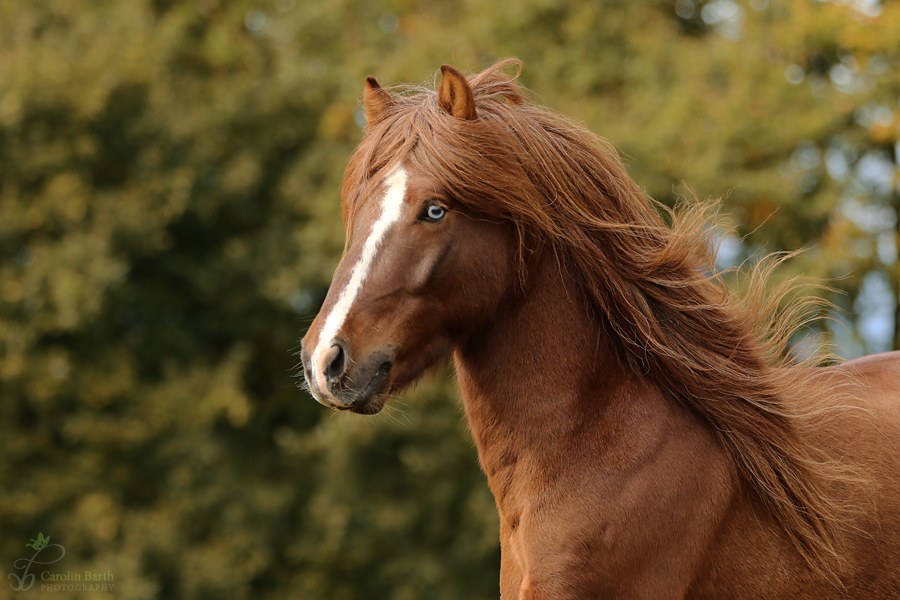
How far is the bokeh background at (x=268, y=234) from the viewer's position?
1410cm

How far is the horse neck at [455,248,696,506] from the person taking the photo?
2.78 m

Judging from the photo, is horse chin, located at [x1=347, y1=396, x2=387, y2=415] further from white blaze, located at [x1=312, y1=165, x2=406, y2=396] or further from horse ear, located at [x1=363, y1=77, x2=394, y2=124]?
horse ear, located at [x1=363, y1=77, x2=394, y2=124]

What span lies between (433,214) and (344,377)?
59 centimetres

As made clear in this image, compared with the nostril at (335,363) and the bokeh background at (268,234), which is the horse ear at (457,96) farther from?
A: the bokeh background at (268,234)

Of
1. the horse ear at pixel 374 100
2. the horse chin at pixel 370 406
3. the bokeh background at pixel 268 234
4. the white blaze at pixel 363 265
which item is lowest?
the bokeh background at pixel 268 234

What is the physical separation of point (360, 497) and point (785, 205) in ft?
28.6

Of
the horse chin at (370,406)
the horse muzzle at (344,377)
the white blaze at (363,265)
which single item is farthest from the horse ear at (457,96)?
the horse chin at (370,406)

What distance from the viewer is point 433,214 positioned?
271 centimetres

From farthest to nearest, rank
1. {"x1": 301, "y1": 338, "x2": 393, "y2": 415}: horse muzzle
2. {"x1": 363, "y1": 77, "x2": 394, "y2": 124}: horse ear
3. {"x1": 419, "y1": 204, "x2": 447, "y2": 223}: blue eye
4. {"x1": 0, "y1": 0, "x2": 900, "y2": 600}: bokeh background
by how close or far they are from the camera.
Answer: {"x1": 0, "y1": 0, "x2": 900, "y2": 600}: bokeh background, {"x1": 363, "y1": 77, "x2": 394, "y2": 124}: horse ear, {"x1": 419, "y1": 204, "x2": 447, "y2": 223}: blue eye, {"x1": 301, "y1": 338, "x2": 393, "y2": 415}: horse muzzle

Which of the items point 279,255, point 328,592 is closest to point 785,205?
point 279,255

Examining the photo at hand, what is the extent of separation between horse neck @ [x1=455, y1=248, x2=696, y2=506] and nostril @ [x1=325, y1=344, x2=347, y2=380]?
1.81ft

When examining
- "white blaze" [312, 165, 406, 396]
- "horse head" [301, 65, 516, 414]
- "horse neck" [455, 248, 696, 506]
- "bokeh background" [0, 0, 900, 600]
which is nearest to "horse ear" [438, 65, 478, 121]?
"horse head" [301, 65, 516, 414]

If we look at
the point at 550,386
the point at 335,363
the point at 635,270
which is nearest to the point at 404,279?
the point at 335,363

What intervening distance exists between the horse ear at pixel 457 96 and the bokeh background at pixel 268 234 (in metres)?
10.4
